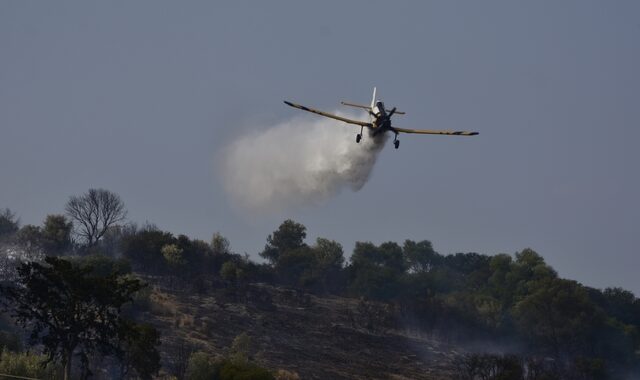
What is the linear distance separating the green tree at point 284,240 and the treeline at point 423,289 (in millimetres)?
5657

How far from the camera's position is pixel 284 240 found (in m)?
176

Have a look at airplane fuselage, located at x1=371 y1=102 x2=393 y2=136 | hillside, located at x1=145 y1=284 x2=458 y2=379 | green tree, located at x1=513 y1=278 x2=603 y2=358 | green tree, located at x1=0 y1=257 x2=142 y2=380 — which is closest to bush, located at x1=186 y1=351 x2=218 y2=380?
hillside, located at x1=145 y1=284 x2=458 y2=379

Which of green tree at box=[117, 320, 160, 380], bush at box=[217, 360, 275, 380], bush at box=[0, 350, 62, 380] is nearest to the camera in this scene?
bush at box=[0, 350, 62, 380]

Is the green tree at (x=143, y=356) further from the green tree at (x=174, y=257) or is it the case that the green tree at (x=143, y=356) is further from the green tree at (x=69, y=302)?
the green tree at (x=174, y=257)

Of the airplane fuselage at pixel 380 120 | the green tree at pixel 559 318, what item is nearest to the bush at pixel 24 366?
the airplane fuselage at pixel 380 120

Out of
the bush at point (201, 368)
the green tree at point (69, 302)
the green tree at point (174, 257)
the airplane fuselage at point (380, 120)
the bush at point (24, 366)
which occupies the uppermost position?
the airplane fuselage at point (380, 120)

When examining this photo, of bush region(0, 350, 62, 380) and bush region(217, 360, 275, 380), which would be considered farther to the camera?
bush region(217, 360, 275, 380)

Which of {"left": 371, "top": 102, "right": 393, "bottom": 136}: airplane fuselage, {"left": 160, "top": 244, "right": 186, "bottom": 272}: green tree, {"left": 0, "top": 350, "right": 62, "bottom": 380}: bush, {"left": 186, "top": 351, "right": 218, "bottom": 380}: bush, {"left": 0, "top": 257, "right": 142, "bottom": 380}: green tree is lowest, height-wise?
{"left": 0, "top": 350, "right": 62, "bottom": 380}: bush

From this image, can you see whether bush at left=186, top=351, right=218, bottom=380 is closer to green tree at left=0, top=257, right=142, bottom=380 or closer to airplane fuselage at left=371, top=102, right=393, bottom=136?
green tree at left=0, top=257, right=142, bottom=380

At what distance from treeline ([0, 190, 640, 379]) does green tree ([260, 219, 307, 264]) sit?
5657 mm

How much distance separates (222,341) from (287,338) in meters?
10.8

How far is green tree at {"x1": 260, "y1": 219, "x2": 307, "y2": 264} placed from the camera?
173 m

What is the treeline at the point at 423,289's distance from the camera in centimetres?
13188

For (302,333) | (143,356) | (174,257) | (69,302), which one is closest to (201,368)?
(143,356)
